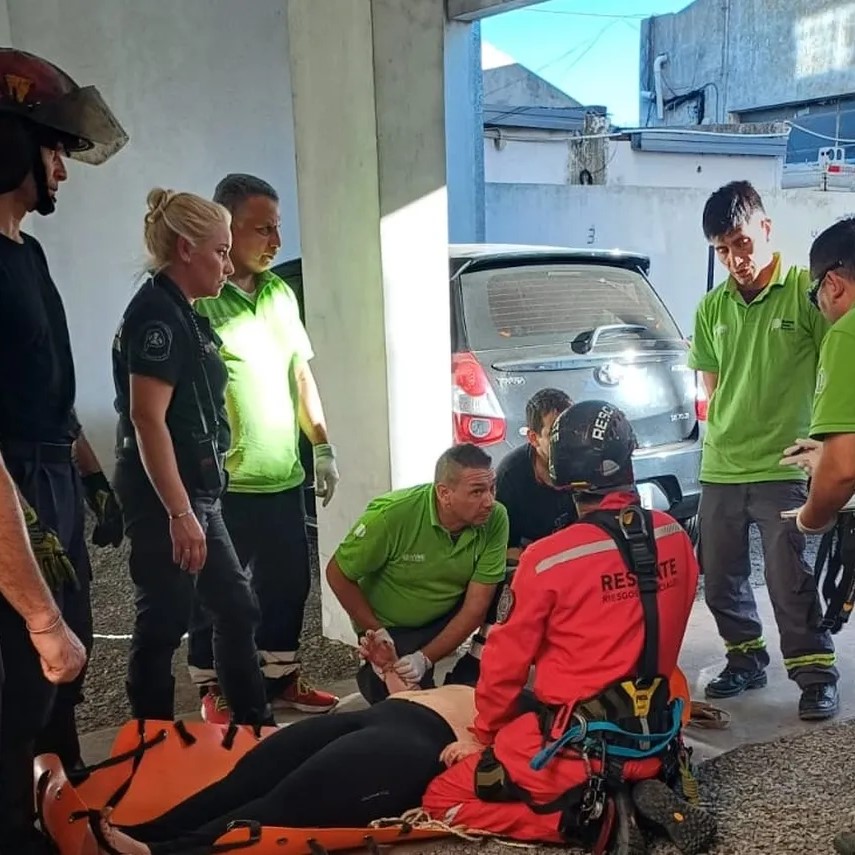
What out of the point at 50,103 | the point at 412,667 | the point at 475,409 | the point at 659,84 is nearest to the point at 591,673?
the point at 412,667

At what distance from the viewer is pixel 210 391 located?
3148 millimetres

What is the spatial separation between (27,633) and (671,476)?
137 inches

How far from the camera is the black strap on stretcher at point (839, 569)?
3.37m

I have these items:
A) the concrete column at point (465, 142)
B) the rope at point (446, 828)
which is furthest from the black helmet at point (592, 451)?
the concrete column at point (465, 142)

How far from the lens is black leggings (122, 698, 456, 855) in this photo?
270cm

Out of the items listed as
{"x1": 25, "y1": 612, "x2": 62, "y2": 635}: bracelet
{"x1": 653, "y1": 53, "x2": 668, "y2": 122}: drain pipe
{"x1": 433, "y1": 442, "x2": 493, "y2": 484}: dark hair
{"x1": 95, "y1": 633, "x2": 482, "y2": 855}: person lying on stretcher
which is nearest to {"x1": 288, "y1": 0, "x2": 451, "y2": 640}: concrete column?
{"x1": 433, "y1": 442, "x2": 493, "y2": 484}: dark hair

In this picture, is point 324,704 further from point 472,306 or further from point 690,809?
point 472,306

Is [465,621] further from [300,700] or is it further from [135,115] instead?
[135,115]

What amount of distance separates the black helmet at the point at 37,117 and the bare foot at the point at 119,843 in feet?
5.08

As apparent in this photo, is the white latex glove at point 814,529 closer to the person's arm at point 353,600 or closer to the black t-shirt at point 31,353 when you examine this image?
the person's arm at point 353,600

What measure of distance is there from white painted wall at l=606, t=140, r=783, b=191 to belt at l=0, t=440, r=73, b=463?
51.5 ft

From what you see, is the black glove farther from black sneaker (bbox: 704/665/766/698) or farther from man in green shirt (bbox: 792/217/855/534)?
black sneaker (bbox: 704/665/766/698)

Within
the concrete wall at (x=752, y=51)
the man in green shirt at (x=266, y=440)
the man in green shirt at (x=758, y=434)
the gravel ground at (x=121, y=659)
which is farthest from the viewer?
the concrete wall at (x=752, y=51)

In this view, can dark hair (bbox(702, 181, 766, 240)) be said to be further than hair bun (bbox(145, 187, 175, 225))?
Yes
